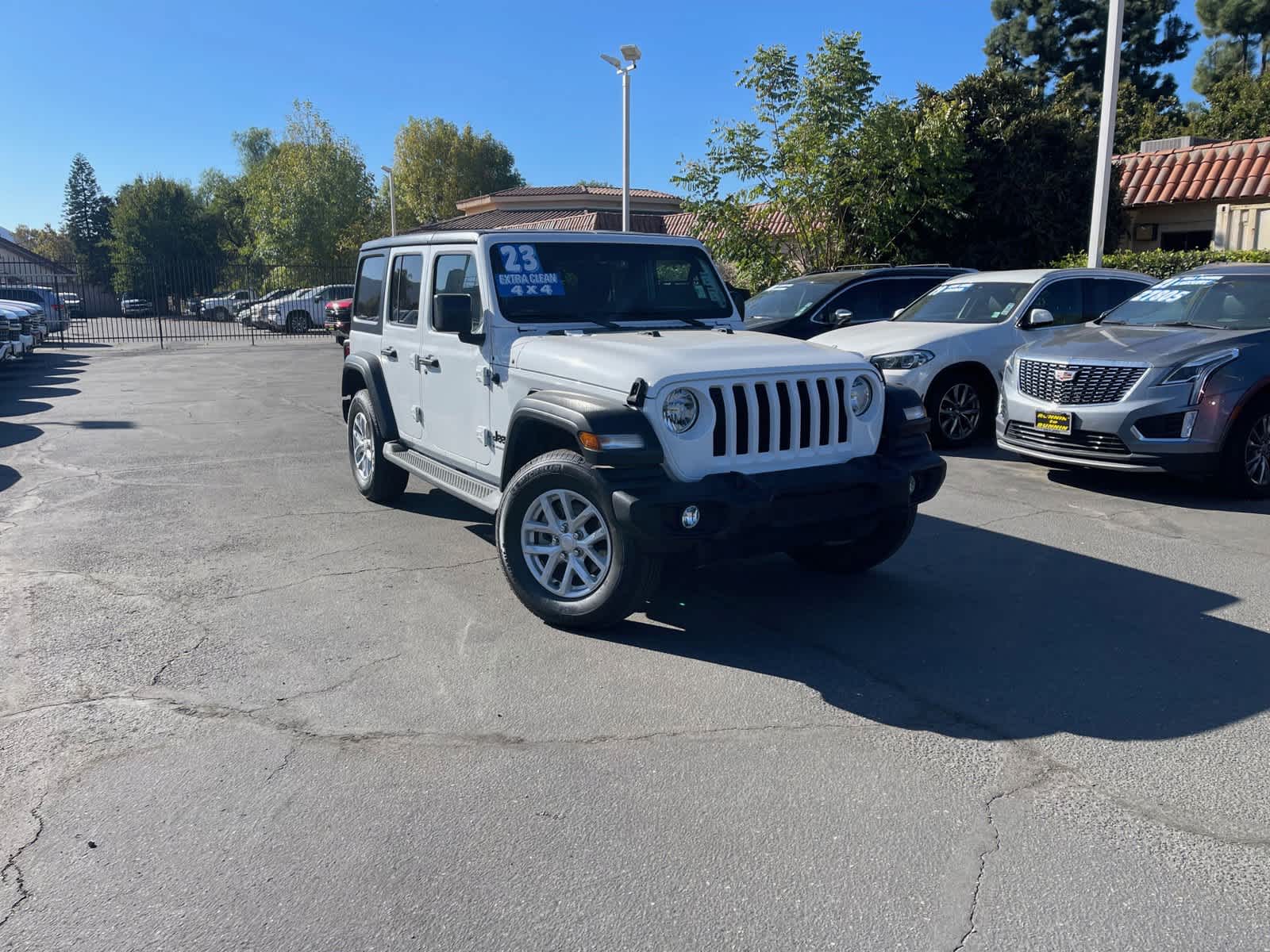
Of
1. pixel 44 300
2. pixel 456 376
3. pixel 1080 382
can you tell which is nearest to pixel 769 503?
pixel 456 376

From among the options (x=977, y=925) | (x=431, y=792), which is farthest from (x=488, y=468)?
(x=977, y=925)

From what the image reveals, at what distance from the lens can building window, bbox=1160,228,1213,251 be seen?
19.7 m

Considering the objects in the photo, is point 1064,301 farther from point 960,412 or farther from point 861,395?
point 861,395

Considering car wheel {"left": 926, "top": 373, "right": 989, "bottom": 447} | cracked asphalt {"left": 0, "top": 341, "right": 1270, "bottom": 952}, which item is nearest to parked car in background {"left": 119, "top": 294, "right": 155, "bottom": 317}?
car wheel {"left": 926, "top": 373, "right": 989, "bottom": 447}

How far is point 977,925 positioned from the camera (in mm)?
2824

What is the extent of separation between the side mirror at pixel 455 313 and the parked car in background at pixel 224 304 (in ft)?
119

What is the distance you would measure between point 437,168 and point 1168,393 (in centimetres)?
5890

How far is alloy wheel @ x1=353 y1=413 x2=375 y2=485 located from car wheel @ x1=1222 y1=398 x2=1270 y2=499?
638 cm

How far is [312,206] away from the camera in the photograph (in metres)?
43.6

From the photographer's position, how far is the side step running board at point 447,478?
584cm

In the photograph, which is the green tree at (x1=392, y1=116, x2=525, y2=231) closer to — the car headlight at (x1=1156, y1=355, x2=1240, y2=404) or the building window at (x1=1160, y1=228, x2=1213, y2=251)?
the building window at (x1=1160, y1=228, x2=1213, y2=251)

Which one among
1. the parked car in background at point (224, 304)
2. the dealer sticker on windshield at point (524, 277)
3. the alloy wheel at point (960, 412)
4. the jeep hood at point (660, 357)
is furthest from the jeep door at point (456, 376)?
the parked car in background at point (224, 304)

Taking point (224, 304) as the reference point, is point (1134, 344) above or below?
below

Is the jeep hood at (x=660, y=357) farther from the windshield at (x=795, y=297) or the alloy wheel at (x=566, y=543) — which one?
the windshield at (x=795, y=297)
